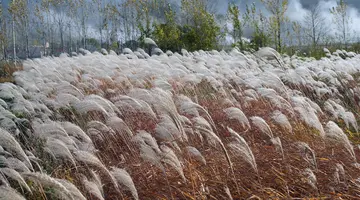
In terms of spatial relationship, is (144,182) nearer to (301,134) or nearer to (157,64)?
(301,134)

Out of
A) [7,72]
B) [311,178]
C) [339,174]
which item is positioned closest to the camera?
[311,178]

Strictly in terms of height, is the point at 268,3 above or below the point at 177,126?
above

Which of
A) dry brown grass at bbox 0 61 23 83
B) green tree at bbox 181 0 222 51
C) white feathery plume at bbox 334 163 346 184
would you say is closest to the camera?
white feathery plume at bbox 334 163 346 184

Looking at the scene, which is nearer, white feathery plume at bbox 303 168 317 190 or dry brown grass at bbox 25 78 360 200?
white feathery plume at bbox 303 168 317 190

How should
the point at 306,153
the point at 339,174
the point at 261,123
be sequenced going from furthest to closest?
1. the point at 306,153
2. the point at 339,174
3. the point at 261,123

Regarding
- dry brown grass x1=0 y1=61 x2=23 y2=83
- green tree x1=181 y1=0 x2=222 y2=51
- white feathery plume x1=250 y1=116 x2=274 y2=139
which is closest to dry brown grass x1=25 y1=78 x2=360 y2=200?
white feathery plume x1=250 y1=116 x2=274 y2=139

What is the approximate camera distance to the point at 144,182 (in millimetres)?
3229

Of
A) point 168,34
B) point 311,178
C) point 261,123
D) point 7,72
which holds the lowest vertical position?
point 311,178

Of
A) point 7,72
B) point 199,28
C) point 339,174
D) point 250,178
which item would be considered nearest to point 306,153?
point 339,174

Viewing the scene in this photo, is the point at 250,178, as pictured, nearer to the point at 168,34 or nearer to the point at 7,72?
the point at 7,72

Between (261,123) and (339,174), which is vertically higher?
(261,123)

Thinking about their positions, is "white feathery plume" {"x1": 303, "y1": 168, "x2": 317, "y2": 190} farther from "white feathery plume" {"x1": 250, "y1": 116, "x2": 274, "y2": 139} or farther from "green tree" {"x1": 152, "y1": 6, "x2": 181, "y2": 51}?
"green tree" {"x1": 152, "y1": 6, "x2": 181, "y2": 51}

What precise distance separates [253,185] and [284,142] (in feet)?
4.13

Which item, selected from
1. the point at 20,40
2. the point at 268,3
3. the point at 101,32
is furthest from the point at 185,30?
the point at 20,40
